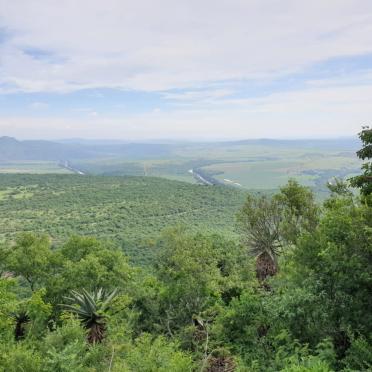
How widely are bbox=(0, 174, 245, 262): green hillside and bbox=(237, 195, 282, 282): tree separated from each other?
37.8 meters

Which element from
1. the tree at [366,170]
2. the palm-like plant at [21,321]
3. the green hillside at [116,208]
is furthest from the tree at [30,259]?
the green hillside at [116,208]

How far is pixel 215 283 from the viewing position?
18.3 meters

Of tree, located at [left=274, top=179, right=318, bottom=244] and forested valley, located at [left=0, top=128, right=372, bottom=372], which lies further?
tree, located at [left=274, top=179, right=318, bottom=244]

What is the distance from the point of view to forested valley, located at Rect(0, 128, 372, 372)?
11719mm

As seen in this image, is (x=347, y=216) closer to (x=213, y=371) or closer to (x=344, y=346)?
(x=344, y=346)

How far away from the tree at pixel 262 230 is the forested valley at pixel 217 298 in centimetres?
7

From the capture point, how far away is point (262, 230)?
2489cm

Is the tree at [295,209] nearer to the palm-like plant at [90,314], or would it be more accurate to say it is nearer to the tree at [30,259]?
the palm-like plant at [90,314]

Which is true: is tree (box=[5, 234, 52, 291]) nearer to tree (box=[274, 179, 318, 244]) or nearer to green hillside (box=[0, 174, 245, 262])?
tree (box=[274, 179, 318, 244])

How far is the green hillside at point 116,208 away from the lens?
8875cm

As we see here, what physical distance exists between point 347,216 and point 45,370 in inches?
400

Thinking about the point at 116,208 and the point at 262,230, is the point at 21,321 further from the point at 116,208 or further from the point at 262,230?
the point at 116,208

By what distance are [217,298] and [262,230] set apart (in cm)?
641

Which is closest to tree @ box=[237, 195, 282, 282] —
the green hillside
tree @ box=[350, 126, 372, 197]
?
tree @ box=[350, 126, 372, 197]
